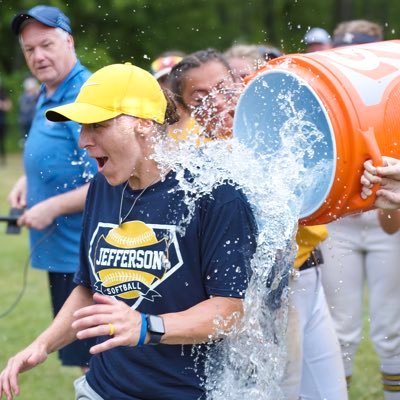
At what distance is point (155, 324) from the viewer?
8.09 feet

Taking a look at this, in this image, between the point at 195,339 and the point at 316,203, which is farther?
the point at 316,203

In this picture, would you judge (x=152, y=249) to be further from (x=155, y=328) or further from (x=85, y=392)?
(x=85, y=392)

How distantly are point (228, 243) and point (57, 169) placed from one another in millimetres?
1868

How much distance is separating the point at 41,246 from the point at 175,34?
23909 mm

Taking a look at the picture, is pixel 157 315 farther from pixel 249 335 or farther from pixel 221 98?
pixel 221 98

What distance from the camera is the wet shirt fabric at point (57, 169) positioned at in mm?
4215

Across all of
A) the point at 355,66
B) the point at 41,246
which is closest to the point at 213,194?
the point at 355,66

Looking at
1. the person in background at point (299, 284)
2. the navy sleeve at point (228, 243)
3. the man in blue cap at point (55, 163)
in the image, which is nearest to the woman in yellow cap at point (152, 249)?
the navy sleeve at point (228, 243)

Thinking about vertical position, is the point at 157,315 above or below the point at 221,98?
below

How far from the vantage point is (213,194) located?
2.63 m

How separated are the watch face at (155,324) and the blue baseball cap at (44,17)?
7.41 ft

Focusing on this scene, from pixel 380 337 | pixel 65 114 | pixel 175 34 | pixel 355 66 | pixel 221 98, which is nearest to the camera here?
pixel 65 114

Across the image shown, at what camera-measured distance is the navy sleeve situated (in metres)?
2.59

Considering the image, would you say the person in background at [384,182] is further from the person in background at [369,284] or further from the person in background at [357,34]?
the person in background at [357,34]
